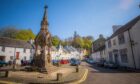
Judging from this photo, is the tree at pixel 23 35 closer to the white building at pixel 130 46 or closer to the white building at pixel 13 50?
the white building at pixel 13 50

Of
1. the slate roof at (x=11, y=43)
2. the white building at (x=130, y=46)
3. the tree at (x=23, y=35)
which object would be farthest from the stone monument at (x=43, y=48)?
the tree at (x=23, y=35)

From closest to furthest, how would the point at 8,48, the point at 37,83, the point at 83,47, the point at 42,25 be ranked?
the point at 37,83 < the point at 42,25 < the point at 8,48 < the point at 83,47

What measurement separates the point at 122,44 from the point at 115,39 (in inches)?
185

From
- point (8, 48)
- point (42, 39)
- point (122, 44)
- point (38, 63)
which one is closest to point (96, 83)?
point (38, 63)

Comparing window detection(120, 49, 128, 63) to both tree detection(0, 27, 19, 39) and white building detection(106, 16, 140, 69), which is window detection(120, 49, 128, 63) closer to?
white building detection(106, 16, 140, 69)

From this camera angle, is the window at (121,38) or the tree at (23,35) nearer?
the window at (121,38)

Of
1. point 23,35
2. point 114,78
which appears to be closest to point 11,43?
point 23,35

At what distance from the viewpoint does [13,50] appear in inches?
1598

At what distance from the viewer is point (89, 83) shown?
10.7m

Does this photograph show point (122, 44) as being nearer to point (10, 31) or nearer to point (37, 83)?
point (37, 83)

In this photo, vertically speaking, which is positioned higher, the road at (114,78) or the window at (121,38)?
the window at (121,38)

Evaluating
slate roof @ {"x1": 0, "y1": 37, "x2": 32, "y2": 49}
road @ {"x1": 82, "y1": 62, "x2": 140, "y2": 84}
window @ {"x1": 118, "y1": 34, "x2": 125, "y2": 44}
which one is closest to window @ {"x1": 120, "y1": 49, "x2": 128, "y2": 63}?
window @ {"x1": 118, "y1": 34, "x2": 125, "y2": 44}

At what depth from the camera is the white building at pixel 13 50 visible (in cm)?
3769

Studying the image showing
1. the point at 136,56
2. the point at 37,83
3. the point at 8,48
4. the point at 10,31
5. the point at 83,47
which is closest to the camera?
the point at 37,83
